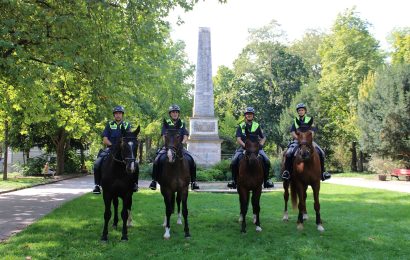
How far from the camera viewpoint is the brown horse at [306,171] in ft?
33.9

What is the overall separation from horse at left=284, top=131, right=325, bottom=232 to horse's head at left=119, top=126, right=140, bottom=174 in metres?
4.07

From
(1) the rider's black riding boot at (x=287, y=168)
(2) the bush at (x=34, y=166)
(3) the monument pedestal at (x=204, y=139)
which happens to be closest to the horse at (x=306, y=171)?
(1) the rider's black riding boot at (x=287, y=168)

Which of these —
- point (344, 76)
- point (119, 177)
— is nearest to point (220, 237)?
point (119, 177)

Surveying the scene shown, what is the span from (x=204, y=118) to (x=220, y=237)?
19271 mm

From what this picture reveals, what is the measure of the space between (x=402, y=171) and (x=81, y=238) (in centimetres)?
2724

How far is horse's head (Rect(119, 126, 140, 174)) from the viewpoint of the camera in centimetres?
917

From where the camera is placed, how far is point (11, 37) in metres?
12.6

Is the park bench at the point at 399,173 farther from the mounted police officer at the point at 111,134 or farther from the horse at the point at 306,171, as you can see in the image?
the mounted police officer at the point at 111,134

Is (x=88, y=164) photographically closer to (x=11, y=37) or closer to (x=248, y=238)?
(x=11, y=37)

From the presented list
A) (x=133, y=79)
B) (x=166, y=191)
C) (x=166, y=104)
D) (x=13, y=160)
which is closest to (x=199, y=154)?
(x=133, y=79)

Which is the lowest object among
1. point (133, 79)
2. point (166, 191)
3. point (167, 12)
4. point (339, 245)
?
point (339, 245)

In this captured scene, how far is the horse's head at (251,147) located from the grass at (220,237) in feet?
6.06

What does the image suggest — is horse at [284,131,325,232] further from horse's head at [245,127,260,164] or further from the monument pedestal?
the monument pedestal

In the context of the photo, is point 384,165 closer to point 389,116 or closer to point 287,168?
point 389,116
